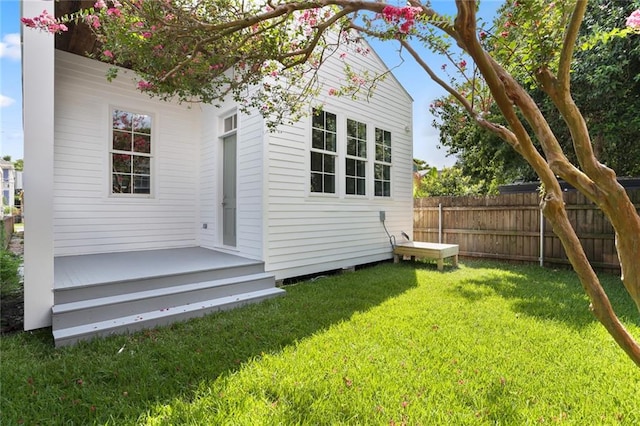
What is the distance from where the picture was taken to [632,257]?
127 centimetres

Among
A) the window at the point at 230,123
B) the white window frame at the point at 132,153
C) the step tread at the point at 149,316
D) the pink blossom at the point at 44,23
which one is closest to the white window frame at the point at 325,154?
the window at the point at 230,123

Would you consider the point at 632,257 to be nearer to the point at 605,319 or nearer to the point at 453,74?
the point at 605,319

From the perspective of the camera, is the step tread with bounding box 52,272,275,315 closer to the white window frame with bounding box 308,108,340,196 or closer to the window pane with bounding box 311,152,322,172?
the white window frame with bounding box 308,108,340,196

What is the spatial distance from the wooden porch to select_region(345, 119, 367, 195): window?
8.46 feet

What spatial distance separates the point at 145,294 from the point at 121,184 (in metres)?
2.95

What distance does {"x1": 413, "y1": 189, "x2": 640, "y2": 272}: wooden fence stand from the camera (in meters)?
6.22

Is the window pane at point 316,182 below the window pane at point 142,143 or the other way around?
below

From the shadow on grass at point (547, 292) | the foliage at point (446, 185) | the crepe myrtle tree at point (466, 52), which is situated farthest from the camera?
the foliage at point (446, 185)

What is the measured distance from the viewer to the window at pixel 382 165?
698 centimetres

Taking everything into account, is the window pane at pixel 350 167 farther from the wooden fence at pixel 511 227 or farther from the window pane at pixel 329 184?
the wooden fence at pixel 511 227

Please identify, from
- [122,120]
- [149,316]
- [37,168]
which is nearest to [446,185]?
[122,120]

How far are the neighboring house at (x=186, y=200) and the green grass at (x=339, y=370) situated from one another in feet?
1.69

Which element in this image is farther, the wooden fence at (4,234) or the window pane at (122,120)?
the window pane at (122,120)

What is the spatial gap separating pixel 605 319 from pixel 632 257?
10.8 inches
